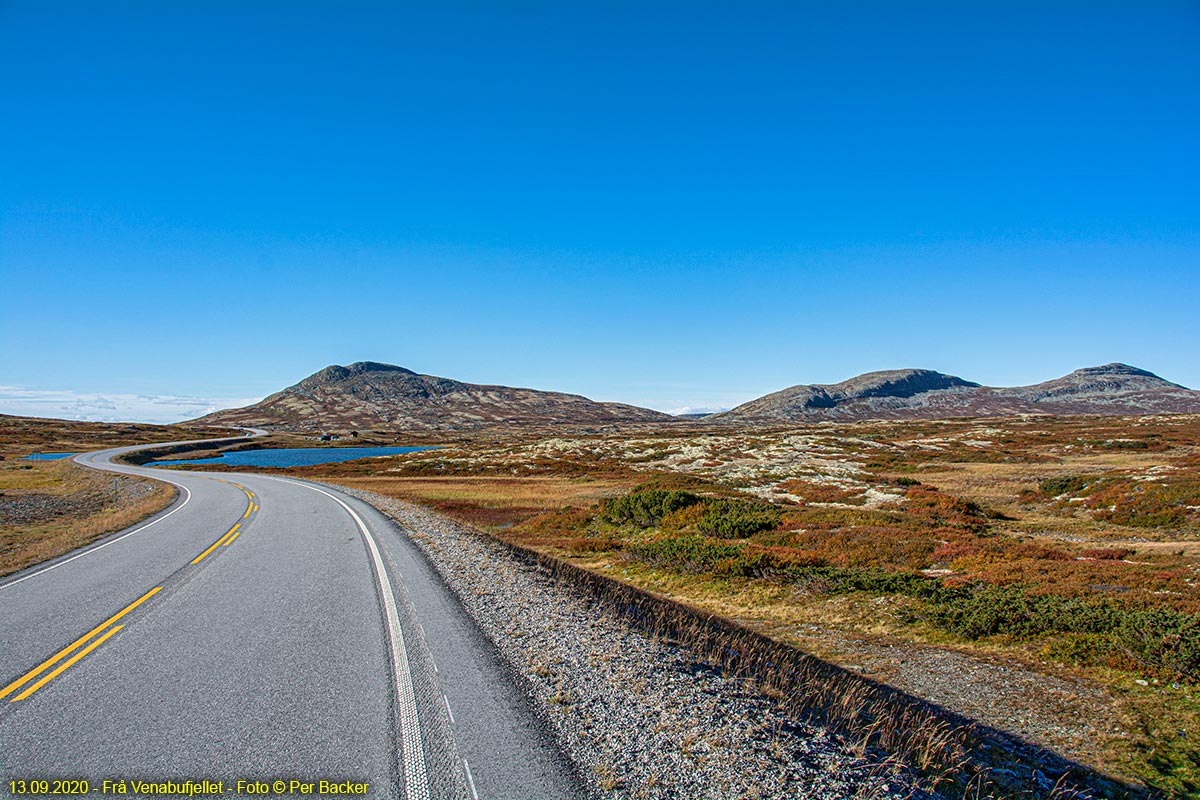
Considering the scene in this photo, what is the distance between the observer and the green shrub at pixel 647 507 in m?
26.7

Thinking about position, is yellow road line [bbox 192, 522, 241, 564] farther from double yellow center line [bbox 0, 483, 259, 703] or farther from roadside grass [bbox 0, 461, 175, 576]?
double yellow center line [bbox 0, 483, 259, 703]

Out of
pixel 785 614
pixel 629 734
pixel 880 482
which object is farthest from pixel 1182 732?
pixel 880 482

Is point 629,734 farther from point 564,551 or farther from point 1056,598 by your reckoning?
point 564,551

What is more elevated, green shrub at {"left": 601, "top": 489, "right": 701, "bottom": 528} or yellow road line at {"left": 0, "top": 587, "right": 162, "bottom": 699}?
yellow road line at {"left": 0, "top": 587, "right": 162, "bottom": 699}

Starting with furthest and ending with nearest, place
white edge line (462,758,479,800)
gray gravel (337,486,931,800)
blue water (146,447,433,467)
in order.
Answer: blue water (146,447,433,467)
gray gravel (337,486,931,800)
white edge line (462,758,479,800)

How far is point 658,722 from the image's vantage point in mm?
5996

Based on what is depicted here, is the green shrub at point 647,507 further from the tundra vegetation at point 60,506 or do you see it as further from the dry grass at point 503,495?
the tundra vegetation at point 60,506

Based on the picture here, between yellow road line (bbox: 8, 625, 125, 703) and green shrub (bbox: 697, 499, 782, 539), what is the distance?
1864 centimetres

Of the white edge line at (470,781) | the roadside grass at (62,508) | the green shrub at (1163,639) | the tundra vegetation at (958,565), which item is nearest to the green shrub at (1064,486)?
the tundra vegetation at (958,565)

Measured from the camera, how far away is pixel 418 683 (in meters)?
6.78

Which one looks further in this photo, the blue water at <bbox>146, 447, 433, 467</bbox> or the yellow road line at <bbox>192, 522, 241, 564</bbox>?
the blue water at <bbox>146, 447, 433, 467</bbox>

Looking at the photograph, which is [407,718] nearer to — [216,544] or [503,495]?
[216,544]

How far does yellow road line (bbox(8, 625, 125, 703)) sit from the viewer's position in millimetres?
6305

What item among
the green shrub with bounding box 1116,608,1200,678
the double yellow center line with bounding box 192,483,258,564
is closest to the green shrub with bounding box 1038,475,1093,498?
the green shrub with bounding box 1116,608,1200,678
